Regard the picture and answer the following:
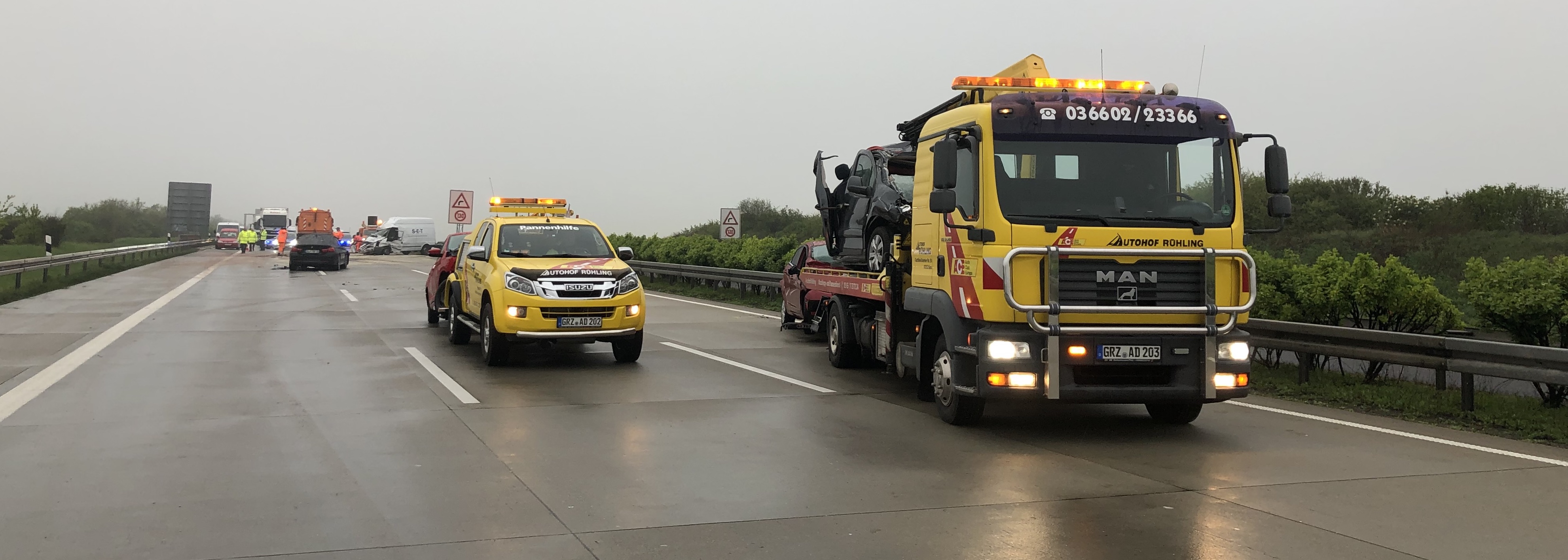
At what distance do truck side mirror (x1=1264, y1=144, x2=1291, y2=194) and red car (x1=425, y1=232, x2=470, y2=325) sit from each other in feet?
37.4

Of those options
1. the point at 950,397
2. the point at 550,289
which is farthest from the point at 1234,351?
the point at 550,289

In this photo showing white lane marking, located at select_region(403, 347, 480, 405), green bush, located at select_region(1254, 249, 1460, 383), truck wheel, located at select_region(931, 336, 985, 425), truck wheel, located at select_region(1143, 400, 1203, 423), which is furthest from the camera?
green bush, located at select_region(1254, 249, 1460, 383)

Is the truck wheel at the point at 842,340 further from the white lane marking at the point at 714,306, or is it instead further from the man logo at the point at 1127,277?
the white lane marking at the point at 714,306

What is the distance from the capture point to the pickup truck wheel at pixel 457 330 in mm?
15031

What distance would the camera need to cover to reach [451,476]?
6777mm

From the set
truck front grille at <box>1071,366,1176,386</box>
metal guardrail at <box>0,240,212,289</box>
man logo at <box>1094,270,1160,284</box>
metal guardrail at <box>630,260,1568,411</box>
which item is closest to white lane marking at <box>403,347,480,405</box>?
truck front grille at <box>1071,366,1176,386</box>

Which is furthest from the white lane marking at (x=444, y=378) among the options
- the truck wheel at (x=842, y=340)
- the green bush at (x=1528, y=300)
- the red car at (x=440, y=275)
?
the green bush at (x=1528, y=300)

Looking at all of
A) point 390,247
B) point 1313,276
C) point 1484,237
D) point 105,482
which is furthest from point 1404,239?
point 390,247

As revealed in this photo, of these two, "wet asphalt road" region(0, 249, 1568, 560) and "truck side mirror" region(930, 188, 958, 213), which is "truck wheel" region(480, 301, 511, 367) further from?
"truck side mirror" region(930, 188, 958, 213)

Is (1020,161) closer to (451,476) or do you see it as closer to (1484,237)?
(451,476)

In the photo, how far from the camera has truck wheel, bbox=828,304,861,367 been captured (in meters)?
12.5

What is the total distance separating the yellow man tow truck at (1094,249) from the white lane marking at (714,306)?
10.9m

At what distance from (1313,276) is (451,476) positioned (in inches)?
397

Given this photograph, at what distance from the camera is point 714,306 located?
2455 centimetres
